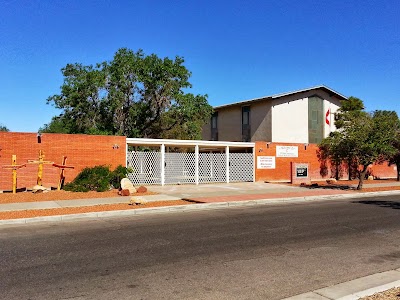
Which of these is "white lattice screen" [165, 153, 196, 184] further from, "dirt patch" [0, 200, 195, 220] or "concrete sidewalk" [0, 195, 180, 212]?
"dirt patch" [0, 200, 195, 220]

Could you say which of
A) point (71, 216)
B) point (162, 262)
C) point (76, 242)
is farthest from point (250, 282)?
point (71, 216)

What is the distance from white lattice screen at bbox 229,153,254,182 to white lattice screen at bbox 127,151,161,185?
5315 mm

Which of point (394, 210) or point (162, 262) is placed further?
point (394, 210)

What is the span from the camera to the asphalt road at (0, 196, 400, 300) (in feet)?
16.2

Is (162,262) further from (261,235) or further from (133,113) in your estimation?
(133,113)

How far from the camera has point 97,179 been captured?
17797 mm

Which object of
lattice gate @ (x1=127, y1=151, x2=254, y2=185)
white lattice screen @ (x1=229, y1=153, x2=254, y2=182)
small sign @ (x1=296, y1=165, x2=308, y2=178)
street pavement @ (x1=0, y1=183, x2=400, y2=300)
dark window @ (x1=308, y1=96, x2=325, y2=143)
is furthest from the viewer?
dark window @ (x1=308, y1=96, x2=325, y2=143)

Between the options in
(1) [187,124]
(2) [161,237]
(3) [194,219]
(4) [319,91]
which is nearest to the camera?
(2) [161,237]

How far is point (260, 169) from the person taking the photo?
25.7 m

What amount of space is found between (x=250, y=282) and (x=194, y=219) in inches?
228

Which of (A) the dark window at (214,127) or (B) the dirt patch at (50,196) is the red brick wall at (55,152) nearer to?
(B) the dirt patch at (50,196)

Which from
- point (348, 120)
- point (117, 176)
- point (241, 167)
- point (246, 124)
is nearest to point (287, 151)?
point (241, 167)

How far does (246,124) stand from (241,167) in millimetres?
10096

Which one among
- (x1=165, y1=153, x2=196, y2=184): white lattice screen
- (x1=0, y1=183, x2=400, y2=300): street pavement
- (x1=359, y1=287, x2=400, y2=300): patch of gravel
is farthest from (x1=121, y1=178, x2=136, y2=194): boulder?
(x1=359, y1=287, x2=400, y2=300): patch of gravel
